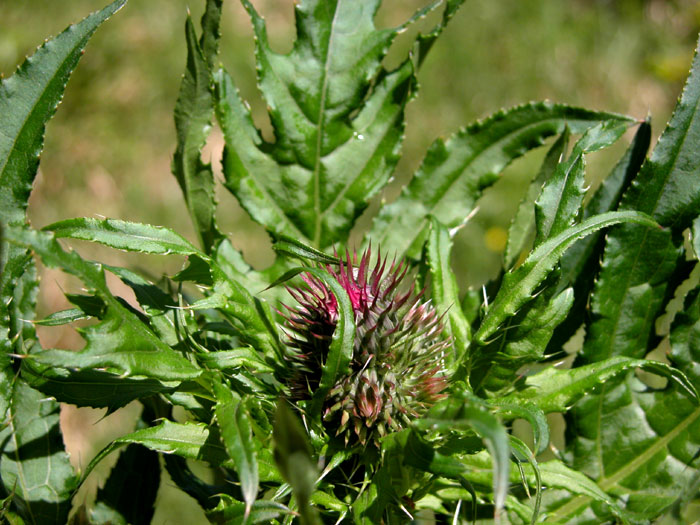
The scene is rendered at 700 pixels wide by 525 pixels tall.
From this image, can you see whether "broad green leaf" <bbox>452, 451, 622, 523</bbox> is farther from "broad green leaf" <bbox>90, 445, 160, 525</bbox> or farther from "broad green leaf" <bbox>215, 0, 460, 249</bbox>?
"broad green leaf" <bbox>90, 445, 160, 525</bbox>

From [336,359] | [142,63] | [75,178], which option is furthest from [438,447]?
[142,63]

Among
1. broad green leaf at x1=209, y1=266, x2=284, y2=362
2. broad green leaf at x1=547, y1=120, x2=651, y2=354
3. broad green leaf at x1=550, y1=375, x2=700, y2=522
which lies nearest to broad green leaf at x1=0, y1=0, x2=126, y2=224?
broad green leaf at x1=209, y1=266, x2=284, y2=362

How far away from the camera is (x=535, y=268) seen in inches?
54.4

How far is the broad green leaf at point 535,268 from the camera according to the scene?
53.3 inches

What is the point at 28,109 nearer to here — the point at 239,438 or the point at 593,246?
the point at 239,438

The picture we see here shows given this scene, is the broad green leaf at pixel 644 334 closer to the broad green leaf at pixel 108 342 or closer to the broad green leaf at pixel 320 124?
the broad green leaf at pixel 320 124

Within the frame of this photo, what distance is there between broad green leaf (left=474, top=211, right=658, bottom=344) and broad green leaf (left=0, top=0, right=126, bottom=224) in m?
0.96

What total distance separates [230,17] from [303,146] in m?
4.86

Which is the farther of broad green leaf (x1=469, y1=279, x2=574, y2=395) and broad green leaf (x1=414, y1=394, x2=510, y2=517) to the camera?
broad green leaf (x1=469, y1=279, x2=574, y2=395)

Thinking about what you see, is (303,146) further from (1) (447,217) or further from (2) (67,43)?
(2) (67,43)

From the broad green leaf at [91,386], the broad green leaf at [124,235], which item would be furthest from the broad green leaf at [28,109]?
the broad green leaf at [91,386]

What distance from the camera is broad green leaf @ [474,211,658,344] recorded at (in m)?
1.35

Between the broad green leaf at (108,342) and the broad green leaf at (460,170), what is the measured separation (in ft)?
2.25

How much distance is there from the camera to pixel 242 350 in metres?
1.41
